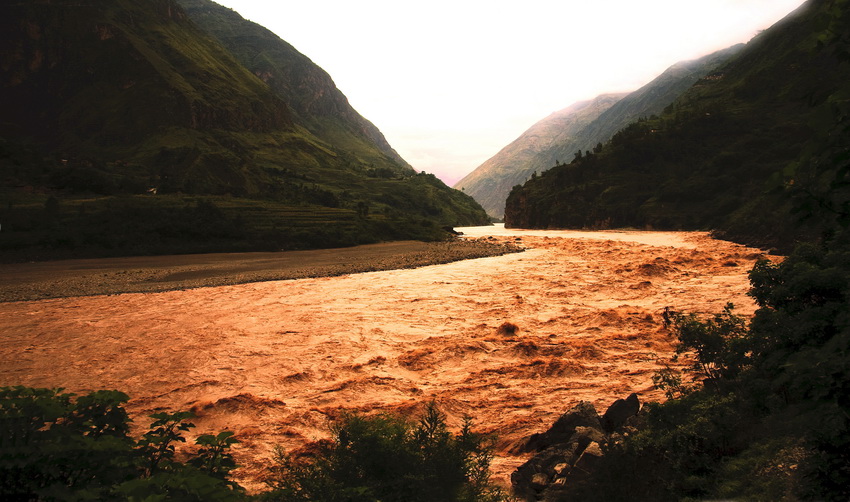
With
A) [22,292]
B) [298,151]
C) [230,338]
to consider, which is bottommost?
[230,338]

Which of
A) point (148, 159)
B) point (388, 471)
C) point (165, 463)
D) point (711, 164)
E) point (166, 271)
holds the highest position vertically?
point (148, 159)

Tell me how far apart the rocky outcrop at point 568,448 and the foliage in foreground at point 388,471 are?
897mm

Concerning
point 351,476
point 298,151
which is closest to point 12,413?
point 351,476

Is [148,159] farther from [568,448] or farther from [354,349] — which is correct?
[568,448]

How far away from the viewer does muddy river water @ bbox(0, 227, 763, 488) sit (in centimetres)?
1123

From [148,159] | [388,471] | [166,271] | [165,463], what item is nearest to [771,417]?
[388,471]

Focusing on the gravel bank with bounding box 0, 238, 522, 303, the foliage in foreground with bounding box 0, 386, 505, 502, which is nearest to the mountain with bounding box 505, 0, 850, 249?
the gravel bank with bounding box 0, 238, 522, 303

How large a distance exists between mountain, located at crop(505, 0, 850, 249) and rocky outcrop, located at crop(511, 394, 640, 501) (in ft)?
113

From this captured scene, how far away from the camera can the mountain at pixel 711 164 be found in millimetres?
68125

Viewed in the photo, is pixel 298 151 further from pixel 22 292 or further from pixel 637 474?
pixel 637 474

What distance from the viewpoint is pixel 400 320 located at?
1986 cm

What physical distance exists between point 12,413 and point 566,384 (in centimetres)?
1192

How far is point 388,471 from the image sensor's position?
617cm

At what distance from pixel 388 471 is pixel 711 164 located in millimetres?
102142
